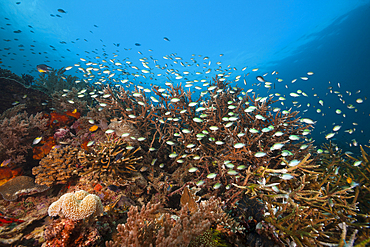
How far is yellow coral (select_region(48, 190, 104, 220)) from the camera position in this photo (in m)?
2.08

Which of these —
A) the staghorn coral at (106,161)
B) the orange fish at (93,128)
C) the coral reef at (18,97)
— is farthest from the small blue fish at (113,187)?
the coral reef at (18,97)

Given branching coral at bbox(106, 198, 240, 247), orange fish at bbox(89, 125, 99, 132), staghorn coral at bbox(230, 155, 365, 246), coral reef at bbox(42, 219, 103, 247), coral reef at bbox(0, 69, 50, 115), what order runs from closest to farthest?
branching coral at bbox(106, 198, 240, 247), coral reef at bbox(42, 219, 103, 247), staghorn coral at bbox(230, 155, 365, 246), orange fish at bbox(89, 125, 99, 132), coral reef at bbox(0, 69, 50, 115)

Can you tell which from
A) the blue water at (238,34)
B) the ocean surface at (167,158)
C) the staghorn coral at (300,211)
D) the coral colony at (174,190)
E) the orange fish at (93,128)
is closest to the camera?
the coral colony at (174,190)

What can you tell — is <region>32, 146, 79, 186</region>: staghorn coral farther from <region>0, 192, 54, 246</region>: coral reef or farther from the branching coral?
the branching coral

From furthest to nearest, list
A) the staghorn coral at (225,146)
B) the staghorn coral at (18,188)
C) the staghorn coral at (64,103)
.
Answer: the staghorn coral at (64,103) → the staghorn coral at (225,146) → the staghorn coral at (18,188)

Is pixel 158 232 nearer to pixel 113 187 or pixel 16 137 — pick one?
pixel 113 187

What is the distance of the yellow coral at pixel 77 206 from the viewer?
2.08m

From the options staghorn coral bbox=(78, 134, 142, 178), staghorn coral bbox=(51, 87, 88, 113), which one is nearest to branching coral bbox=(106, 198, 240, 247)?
staghorn coral bbox=(78, 134, 142, 178)

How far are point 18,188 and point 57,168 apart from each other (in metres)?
1.13

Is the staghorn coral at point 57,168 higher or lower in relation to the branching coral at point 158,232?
lower

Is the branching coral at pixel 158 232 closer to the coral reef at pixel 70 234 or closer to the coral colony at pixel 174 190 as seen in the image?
the coral colony at pixel 174 190

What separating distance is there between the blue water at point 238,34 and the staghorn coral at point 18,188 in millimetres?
22674

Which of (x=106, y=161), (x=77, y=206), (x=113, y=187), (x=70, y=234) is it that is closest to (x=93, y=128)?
(x=106, y=161)

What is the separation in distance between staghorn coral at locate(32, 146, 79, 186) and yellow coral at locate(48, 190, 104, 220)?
1.65 m
